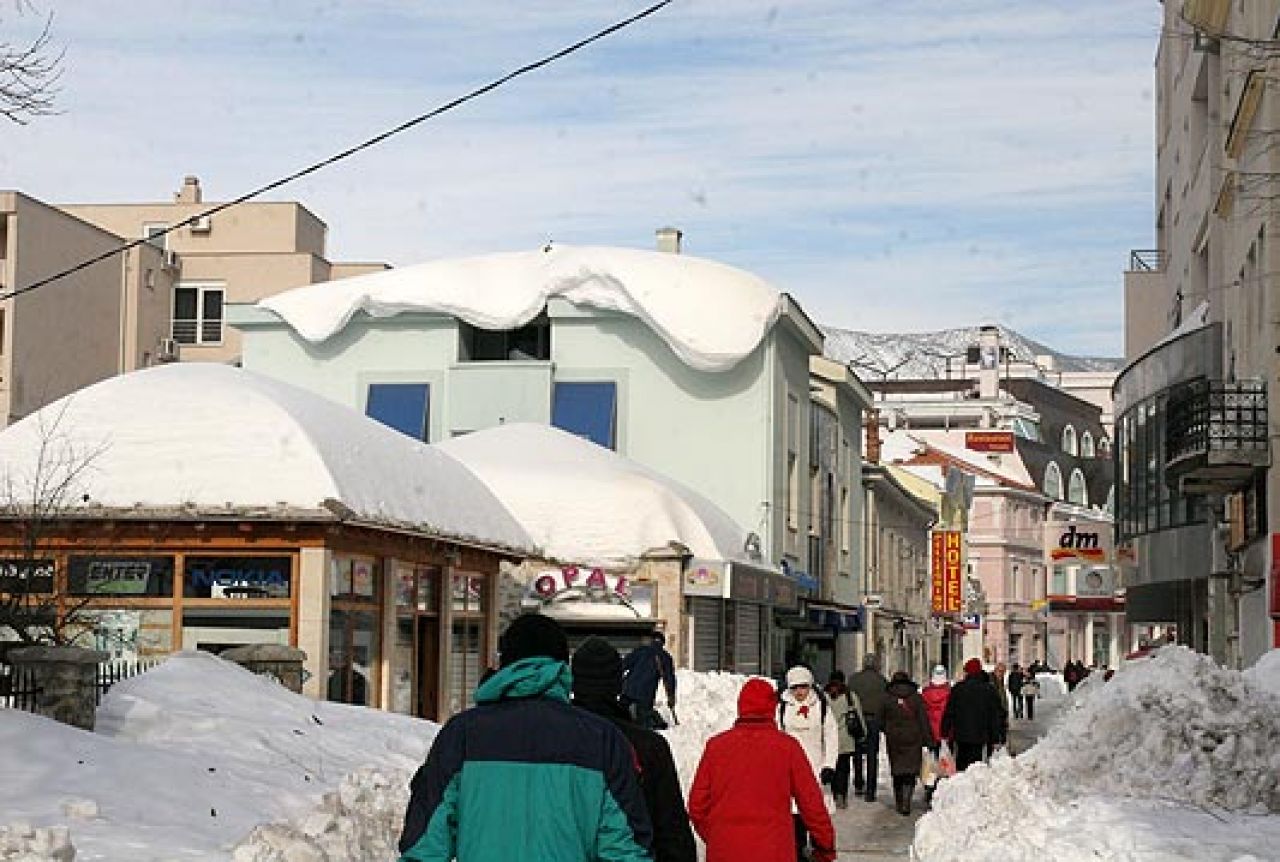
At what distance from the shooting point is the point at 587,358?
49250 mm

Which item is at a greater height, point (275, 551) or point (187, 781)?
point (275, 551)

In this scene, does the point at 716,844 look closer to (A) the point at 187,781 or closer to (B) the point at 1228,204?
(A) the point at 187,781

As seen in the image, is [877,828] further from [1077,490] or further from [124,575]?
[1077,490]

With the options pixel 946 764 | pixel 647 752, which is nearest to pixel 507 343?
pixel 946 764

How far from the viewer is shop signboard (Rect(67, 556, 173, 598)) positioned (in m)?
25.6

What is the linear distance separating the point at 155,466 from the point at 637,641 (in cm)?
1672

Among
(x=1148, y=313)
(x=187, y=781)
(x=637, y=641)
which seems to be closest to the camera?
(x=187, y=781)

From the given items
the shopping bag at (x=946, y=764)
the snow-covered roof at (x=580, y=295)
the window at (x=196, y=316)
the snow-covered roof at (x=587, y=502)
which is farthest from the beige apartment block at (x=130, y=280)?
the shopping bag at (x=946, y=764)

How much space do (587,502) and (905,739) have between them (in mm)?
18555

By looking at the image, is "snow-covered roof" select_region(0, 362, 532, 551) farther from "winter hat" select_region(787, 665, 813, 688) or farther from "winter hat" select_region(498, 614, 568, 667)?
"winter hat" select_region(498, 614, 568, 667)

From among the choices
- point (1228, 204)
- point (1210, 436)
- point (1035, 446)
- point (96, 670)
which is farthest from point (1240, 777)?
point (1035, 446)

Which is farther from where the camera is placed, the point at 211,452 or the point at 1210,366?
the point at 1210,366

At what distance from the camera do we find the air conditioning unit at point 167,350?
61200mm

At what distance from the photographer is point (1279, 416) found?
91.7ft
